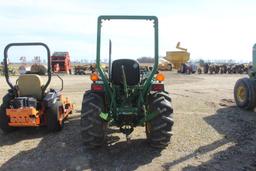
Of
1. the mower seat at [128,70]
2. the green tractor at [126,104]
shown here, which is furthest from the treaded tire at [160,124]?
the mower seat at [128,70]

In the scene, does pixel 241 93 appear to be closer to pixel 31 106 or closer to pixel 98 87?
pixel 98 87

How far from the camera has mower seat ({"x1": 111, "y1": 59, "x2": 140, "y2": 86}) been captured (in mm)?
7480

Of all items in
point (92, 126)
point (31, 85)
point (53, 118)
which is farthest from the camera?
point (31, 85)

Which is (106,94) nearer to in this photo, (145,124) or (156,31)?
(145,124)

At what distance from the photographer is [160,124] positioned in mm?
7074

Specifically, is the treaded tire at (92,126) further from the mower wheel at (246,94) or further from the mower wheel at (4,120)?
the mower wheel at (246,94)

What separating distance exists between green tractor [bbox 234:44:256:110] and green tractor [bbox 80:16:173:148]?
18.2 ft

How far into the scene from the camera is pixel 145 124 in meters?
7.52

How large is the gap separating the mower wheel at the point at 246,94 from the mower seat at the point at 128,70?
595 centimetres

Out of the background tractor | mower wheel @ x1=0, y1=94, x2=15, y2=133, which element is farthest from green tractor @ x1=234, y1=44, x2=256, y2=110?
mower wheel @ x1=0, y1=94, x2=15, y2=133

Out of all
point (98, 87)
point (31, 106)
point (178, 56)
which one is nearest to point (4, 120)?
point (31, 106)

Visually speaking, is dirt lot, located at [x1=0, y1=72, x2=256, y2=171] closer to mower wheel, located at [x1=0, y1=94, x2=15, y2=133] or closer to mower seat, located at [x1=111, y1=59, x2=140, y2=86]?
mower wheel, located at [x1=0, y1=94, x2=15, y2=133]

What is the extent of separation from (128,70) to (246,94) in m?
6.22

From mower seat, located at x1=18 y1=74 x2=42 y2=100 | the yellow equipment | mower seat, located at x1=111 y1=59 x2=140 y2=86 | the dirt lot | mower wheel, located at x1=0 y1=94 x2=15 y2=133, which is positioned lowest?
the dirt lot
